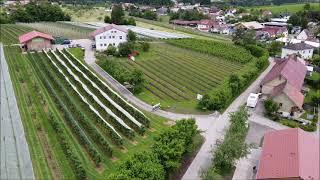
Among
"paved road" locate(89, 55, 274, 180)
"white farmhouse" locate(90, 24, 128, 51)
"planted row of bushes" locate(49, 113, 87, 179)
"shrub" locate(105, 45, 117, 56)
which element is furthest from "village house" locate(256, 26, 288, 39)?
"planted row of bushes" locate(49, 113, 87, 179)

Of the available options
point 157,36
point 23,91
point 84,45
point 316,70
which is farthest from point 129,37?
point 316,70

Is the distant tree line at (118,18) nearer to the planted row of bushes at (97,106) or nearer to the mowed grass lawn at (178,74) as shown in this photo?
the mowed grass lawn at (178,74)

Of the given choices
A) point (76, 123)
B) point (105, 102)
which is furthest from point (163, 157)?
point (105, 102)

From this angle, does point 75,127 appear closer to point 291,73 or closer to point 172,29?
point 291,73

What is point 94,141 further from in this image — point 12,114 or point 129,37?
point 129,37

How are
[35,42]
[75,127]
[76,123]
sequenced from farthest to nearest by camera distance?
[35,42]
[76,123]
[75,127]

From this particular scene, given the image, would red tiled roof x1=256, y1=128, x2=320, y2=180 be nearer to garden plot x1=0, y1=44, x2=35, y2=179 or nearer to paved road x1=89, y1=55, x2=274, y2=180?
paved road x1=89, y1=55, x2=274, y2=180
